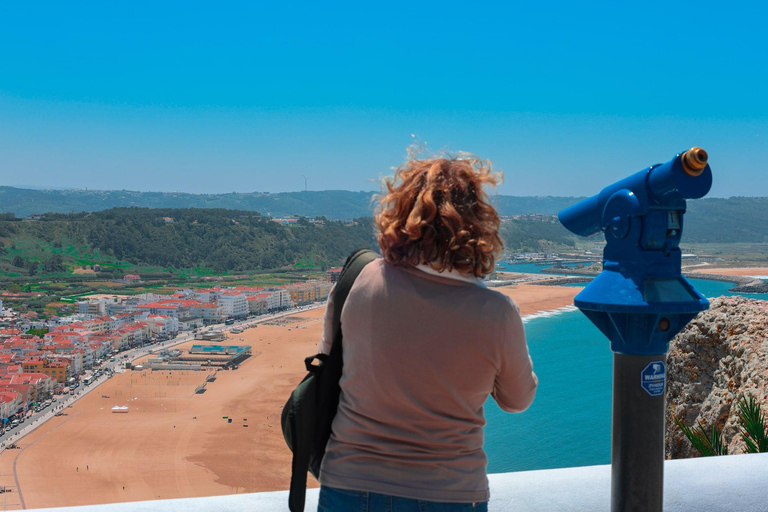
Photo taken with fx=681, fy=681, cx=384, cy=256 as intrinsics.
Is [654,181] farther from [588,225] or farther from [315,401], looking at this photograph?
[315,401]

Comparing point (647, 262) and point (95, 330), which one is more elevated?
point (647, 262)

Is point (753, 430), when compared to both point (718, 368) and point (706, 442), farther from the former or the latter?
point (718, 368)

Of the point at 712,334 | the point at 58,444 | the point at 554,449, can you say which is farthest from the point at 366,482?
the point at 58,444

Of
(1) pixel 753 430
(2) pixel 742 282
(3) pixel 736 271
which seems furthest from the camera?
(3) pixel 736 271

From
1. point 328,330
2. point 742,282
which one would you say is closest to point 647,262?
point 328,330

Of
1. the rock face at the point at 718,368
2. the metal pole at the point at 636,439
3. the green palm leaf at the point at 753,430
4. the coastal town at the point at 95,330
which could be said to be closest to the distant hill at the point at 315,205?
the coastal town at the point at 95,330

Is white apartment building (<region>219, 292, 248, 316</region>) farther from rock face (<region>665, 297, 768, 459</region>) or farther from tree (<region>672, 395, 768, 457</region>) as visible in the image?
tree (<region>672, 395, 768, 457</region>)

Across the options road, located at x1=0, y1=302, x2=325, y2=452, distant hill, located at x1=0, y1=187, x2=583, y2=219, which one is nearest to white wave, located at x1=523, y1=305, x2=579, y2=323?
road, located at x1=0, y1=302, x2=325, y2=452
